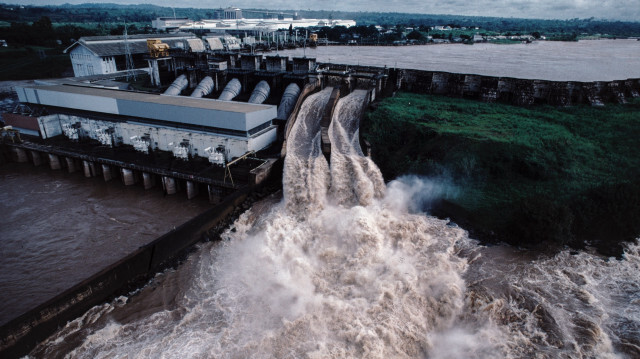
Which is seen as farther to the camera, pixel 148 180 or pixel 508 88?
pixel 508 88

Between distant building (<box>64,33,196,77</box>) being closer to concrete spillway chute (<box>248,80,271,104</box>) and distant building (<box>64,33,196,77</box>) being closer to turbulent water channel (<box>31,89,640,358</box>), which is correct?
concrete spillway chute (<box>248,80,271,104</box>)

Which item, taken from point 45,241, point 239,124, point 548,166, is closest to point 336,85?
point 239,124

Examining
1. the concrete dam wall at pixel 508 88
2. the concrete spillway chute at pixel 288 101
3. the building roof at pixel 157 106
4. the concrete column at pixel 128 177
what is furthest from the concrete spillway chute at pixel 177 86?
the concrete dam wall at pixel 508 88

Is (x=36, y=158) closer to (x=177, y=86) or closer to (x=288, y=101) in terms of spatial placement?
(x=177, y=86)

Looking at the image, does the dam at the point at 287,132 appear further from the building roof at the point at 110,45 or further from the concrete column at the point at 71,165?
the building roof at the point at 110,45

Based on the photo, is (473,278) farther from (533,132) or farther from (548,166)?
(533,132)

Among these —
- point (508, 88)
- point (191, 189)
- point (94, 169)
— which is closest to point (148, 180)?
point (191, 189)
